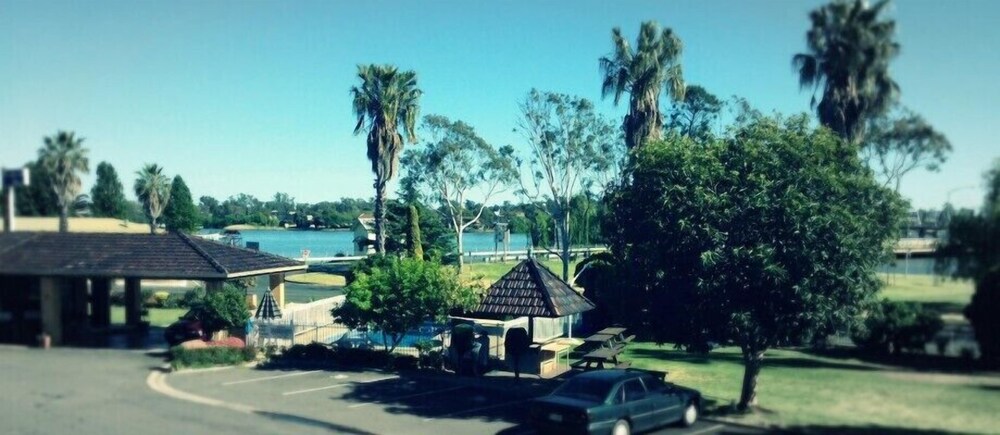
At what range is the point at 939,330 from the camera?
47.8 ft

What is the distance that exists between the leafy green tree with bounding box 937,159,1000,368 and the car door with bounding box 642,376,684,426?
6.33 m

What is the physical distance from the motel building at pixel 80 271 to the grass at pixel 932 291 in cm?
2158

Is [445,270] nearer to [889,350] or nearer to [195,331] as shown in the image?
[195,331]

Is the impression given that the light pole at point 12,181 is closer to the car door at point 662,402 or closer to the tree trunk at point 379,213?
the car door at point 662,402

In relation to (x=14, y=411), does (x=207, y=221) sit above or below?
above

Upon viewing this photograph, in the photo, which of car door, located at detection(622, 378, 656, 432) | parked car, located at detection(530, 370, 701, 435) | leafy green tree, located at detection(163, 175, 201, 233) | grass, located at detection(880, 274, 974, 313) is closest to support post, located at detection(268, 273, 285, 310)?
leafy green tree, located at detection(163, 175, 201, 233)

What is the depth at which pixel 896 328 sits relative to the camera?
52.5 ft

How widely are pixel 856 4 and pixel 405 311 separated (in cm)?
1651

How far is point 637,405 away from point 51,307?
73.4 ft

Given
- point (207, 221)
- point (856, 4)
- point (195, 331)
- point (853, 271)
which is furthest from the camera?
point (207, 221)

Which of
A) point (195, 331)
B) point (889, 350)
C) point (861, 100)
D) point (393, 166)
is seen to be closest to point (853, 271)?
point (889, 350)

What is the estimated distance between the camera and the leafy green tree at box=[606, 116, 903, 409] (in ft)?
56.0

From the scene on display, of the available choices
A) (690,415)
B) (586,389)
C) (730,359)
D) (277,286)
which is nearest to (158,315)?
(277,286)

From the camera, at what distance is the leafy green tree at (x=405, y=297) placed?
25.7 metres
